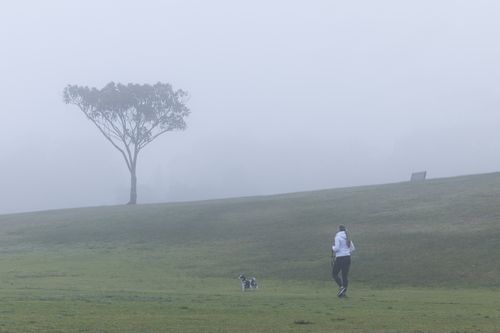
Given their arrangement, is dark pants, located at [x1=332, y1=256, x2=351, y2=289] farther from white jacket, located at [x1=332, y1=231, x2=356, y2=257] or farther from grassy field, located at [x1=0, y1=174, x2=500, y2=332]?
grassy field, located at [x1=0, y1=174, x2=500, y2=332]

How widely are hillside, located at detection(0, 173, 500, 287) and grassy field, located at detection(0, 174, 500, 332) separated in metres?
0.13

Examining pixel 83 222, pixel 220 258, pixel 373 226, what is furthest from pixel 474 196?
pixel 83 222

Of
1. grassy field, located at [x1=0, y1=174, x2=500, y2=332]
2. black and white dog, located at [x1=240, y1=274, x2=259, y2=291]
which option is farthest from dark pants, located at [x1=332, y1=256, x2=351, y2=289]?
black and white dog, located at [x1=240, y1=274, x2=259, y2=291]

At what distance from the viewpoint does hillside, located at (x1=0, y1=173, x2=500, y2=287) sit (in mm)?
37469

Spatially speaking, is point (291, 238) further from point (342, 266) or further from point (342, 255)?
point (342, 255)

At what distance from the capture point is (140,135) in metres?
94.6

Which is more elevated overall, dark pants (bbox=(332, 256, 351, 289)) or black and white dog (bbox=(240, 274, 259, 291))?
dark pants (bbox=(332, 256, 351, 289))

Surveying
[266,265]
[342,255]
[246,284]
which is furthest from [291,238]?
[342,255]

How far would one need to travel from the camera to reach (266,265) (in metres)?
40.7

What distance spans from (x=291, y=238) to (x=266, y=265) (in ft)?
23.7

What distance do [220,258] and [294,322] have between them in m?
25.8

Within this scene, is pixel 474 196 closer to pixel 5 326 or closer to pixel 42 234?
pixel 42 234

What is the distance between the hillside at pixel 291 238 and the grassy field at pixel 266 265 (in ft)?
0.42

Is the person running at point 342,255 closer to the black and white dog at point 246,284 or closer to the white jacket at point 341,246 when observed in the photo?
the white jacket at point 341,246
